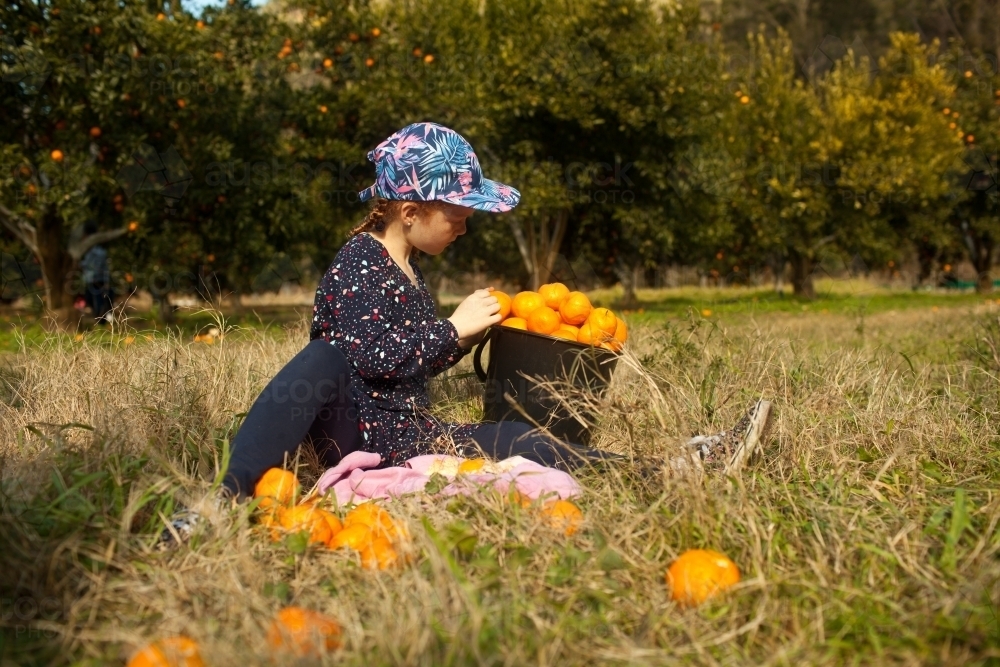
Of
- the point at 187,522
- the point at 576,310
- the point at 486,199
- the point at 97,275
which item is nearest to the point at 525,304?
the point at 576,310

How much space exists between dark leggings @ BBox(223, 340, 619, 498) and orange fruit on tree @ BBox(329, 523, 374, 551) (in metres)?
0.36

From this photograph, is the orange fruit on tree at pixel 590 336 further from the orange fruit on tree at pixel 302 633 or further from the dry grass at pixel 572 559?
the orange fruit on tree at pixel 302 633

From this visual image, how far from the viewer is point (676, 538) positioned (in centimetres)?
214

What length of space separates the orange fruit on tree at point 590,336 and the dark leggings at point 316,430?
1.22 ft

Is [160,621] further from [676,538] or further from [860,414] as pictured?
[860,414]

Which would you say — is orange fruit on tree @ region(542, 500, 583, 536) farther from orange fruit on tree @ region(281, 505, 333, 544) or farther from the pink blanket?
orange fruit on tree @ region(281, 505, 333, 544)

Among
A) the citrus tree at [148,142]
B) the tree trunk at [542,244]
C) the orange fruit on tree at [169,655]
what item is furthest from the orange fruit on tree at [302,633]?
the tree trunk at [542,244]

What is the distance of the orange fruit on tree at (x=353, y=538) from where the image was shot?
2104 millimetres

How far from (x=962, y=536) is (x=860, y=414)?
44.2 inches

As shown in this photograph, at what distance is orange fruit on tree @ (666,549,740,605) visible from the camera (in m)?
1.84

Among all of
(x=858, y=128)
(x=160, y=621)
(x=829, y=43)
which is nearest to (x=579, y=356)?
(x=160, y=621)

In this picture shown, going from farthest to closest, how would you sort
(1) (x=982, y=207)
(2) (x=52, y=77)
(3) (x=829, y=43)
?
(3) (x=829, y=43) < (1) (x=982, y=207) < (2) (x=52, y=77)

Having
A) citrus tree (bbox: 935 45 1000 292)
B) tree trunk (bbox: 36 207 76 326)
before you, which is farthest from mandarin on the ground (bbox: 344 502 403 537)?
citrus tree (bbox: 935 45 1000 292)

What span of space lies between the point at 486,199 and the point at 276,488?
3.88 ft
